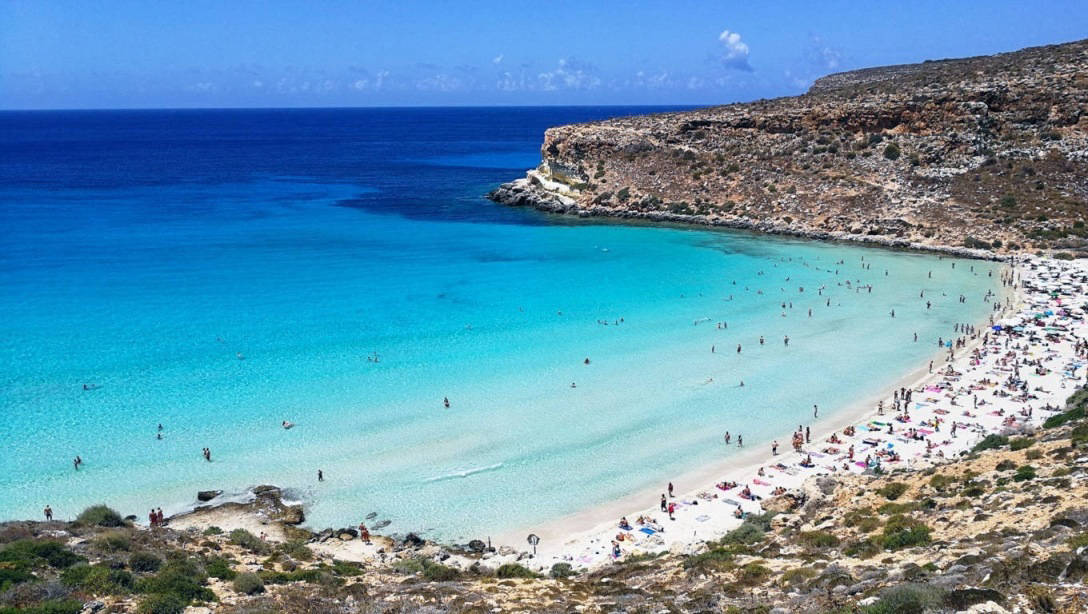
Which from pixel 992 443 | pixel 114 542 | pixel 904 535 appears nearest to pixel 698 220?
pixel 992 443

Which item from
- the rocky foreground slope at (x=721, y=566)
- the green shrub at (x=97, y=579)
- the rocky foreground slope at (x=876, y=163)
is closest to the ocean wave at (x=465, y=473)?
the rocky foreground slope at (x=721, y=566)

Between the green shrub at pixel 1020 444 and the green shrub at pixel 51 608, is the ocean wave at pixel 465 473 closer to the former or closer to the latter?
the green shrub at pixel 51 608

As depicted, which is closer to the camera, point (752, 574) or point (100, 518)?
point (752, 574)

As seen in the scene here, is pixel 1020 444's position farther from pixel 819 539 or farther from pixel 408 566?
pixel 408 566

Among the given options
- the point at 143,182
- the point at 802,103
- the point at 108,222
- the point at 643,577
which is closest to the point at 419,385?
the point at 643,577

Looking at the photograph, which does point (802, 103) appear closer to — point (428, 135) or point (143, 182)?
point (143, 182)

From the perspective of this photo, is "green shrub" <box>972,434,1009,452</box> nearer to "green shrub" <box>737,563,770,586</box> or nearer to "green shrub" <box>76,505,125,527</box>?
"green shrub" <box>737,563,770,586</box>

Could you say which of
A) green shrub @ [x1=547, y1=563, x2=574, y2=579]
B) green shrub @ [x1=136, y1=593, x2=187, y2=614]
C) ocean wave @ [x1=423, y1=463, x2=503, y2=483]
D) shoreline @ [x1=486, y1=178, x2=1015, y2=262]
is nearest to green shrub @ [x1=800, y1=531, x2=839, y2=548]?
green shrub @ [x1=547, y1=563, x2=574, y2=579]
